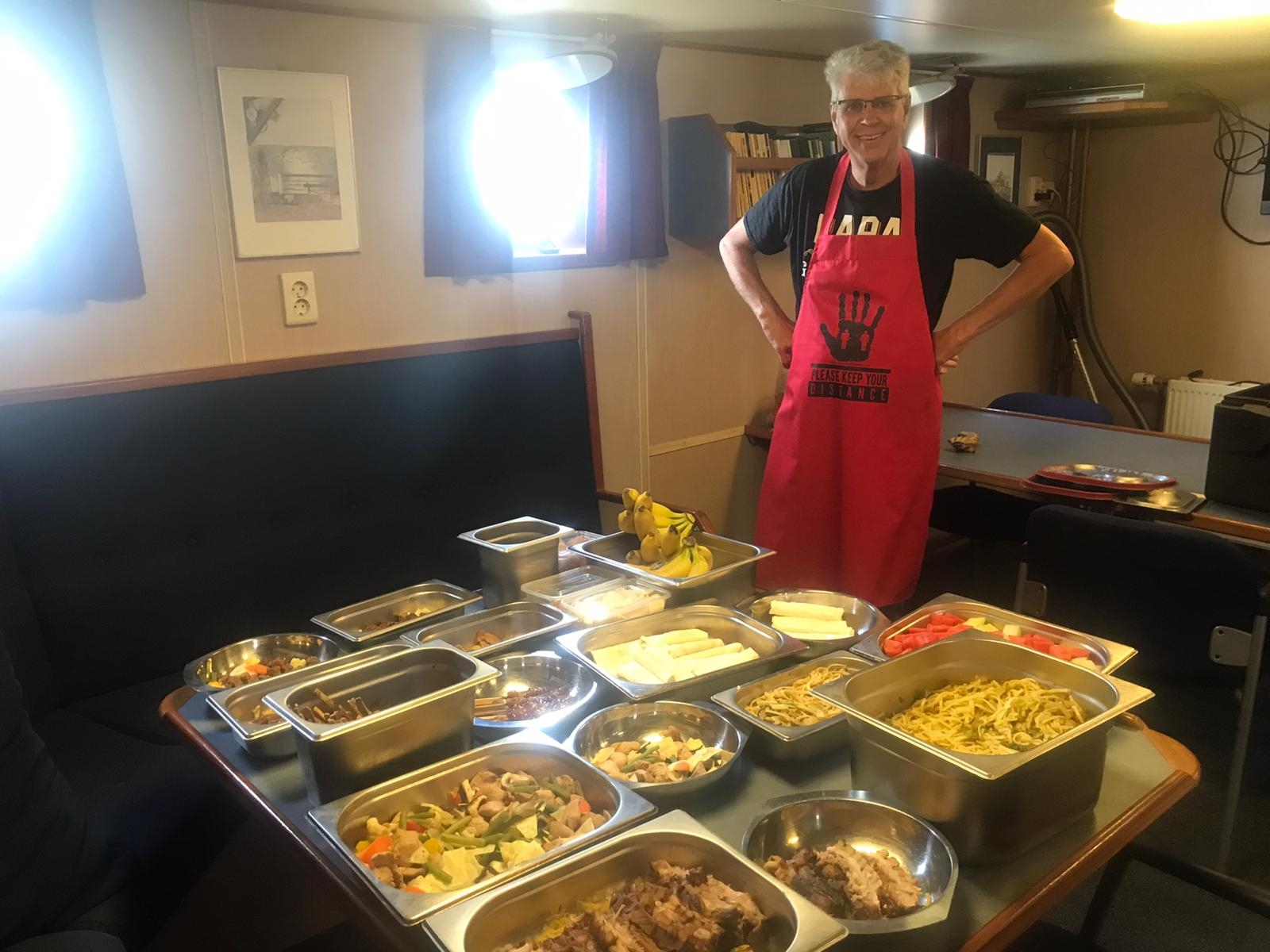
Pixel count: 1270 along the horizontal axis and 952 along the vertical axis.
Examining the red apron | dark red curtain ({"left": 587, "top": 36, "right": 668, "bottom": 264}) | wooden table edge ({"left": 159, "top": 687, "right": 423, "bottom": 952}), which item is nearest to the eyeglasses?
the red apron

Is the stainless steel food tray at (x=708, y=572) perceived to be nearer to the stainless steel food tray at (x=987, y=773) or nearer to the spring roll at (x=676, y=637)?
the spring roll at (x=676, y=637)

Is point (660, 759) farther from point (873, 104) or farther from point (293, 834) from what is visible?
point (873, 104)

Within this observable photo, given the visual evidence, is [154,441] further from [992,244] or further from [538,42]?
[992,244]

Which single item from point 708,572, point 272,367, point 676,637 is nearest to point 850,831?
point 676,637

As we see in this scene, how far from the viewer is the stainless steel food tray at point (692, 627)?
5.16ft

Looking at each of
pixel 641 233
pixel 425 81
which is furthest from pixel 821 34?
pixel 425 81

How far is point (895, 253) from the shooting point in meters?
2.56

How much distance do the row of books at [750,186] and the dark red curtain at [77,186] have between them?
1.80m

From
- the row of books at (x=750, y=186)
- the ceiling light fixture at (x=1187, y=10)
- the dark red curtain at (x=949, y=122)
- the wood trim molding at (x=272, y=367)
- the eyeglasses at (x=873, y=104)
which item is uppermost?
the ceiling light fixture at (x=1187, y=10)

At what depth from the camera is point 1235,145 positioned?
14.5 feet

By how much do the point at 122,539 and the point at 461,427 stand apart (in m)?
0.94

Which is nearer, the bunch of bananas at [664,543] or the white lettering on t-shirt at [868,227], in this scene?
the bunch of bananas at [664,543]

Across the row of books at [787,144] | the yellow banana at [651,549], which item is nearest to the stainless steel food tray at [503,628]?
the yellow banana at [651,549]

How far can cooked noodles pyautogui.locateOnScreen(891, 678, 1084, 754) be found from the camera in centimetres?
130
